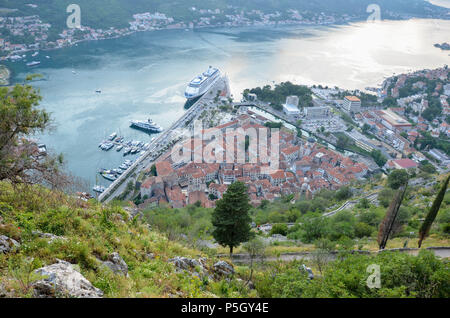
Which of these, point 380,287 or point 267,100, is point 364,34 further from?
point 380,287

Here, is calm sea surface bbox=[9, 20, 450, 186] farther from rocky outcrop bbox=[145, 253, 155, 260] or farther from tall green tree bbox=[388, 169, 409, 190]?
tall green tree bbox=[388, 169, 409, 190]

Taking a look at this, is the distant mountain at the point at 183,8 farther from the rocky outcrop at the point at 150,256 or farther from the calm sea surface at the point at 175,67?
the rocky outcrop at the point at 150,256

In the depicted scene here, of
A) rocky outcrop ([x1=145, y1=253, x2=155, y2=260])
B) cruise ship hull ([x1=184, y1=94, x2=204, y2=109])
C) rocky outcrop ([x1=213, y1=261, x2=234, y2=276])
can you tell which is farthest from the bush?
cruise ship hull ([x1=184, y1=94, x2=204, y2=109])

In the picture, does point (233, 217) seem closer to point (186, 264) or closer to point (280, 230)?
point (186, 264)

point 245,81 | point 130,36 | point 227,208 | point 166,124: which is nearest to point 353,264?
point 227,208

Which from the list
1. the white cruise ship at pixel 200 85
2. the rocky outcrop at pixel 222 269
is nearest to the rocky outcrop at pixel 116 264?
the rocky outcrop at pixel 222 269

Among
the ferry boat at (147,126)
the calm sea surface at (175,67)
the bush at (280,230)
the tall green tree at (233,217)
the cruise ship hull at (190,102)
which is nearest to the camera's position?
the tall green tree at (233,217)
